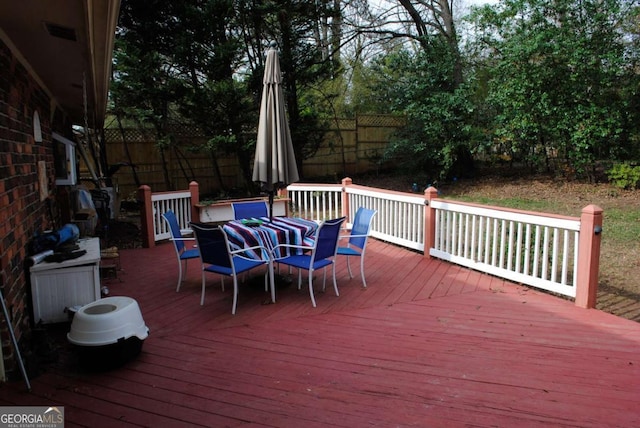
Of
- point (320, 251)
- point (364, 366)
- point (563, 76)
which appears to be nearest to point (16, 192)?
point (320, 251)

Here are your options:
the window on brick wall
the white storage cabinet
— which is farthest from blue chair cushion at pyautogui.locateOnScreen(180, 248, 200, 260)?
the window on brick wall

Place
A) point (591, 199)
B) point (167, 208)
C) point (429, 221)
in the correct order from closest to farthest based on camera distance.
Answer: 1. point (429, 221)
2. point (167, 208)
3. point (591, 199)

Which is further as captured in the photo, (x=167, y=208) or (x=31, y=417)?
(x=167, y=208)

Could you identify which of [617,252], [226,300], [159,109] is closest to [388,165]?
[159,109]

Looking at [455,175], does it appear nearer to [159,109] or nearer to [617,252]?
[617,252]

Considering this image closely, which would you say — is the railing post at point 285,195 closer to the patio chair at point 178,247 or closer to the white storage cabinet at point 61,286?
the patio chair at point 178,247

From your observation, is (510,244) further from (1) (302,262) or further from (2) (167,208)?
(2) (167,208)

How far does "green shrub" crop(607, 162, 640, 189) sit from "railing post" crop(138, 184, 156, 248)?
356 inches

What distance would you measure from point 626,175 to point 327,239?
794 cm

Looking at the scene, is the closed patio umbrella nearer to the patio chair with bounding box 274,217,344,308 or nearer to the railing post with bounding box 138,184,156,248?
the patio chair with bounding box 274,217,344,308

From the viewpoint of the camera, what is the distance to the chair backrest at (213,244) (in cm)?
353

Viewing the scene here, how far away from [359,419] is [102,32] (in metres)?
2.64

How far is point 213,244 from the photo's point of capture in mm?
3615

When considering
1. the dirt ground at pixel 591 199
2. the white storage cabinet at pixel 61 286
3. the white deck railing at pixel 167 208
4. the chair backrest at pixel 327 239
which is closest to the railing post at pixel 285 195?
the white deck railing at pixel 167 208
